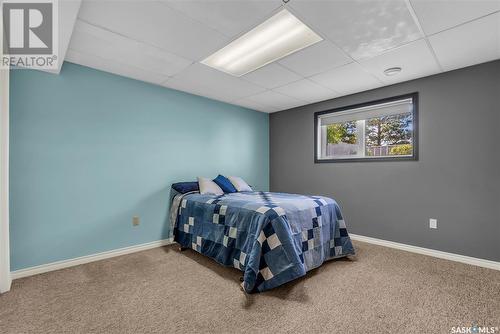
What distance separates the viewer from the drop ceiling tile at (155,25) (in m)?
1.67

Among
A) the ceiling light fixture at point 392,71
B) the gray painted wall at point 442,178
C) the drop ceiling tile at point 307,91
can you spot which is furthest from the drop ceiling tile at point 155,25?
the gray painted wall at point 442,178

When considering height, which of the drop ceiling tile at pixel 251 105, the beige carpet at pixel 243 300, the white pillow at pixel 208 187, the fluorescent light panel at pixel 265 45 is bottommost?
the beige carpet at pixel 243 300

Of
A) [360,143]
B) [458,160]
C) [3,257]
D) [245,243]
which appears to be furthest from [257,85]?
[3,257]

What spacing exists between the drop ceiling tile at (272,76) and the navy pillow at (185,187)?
161cm

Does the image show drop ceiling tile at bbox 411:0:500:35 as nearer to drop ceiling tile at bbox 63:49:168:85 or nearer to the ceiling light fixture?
the ceiling light fixture

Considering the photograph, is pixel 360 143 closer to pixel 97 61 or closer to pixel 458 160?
pixel 458 160

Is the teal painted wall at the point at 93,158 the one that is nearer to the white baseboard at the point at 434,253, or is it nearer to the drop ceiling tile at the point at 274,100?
the drop ceiling tile at the point at 274,100

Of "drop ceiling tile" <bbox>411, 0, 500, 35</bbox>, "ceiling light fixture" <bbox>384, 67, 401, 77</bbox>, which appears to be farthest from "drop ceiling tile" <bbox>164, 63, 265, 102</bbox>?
"drop ceiling tile" <bbox>411, 0, 500, 35</bbox>

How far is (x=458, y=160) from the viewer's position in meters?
2.65

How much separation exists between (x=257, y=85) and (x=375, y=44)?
147 centimetres

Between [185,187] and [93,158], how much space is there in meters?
1.12

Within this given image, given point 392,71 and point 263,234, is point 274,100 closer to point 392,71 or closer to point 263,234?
point 392,71

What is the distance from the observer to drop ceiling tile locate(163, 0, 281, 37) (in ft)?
5.34

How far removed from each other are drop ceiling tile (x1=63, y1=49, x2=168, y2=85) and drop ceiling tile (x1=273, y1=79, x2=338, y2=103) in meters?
1.64
